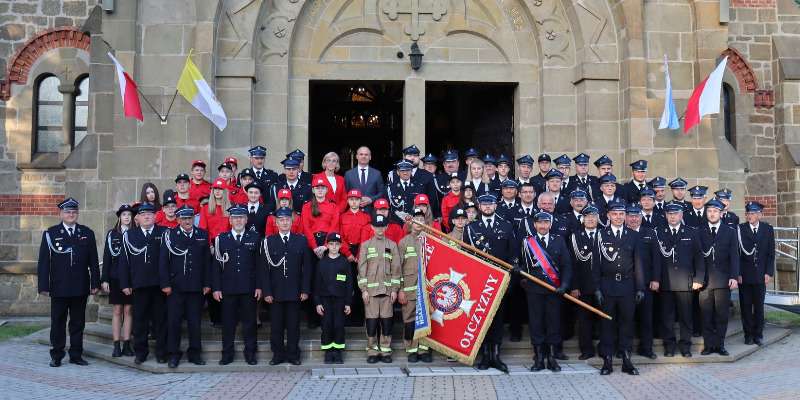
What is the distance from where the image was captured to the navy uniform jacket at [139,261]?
952 cm

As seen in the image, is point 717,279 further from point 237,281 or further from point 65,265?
point 65,265

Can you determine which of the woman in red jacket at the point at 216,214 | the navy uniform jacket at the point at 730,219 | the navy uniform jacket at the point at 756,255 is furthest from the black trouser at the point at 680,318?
the woman in red jacket at the point at 216,214

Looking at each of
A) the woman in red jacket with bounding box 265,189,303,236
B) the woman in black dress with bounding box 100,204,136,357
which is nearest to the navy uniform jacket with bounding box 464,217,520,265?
the woman in red jacket with bounding box 265,189,303,236

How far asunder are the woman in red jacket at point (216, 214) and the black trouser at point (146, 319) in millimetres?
1024

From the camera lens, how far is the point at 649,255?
32.1ft

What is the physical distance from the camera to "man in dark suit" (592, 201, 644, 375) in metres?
9.25

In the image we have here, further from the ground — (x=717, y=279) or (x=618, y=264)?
(x=618, y=264)

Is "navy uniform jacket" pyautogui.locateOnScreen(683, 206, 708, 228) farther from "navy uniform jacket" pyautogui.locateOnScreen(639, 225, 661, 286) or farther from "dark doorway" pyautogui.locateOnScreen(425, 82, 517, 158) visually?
"dark doorway" pyautogui.locateOnScreen(425, 82, 517, 158)

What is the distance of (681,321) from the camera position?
9992 millimetres

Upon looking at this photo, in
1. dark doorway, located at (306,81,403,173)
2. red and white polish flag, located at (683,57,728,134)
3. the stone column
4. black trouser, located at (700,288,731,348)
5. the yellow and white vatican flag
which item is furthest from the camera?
dark doorway, located at (306,81,403,173)

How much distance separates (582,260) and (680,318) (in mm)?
1619

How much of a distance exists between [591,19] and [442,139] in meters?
6.47

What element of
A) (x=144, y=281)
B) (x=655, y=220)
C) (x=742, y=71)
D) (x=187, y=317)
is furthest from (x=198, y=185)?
(x=742, y=71)

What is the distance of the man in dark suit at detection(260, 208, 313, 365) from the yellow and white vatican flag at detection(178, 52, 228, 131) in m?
3.32
